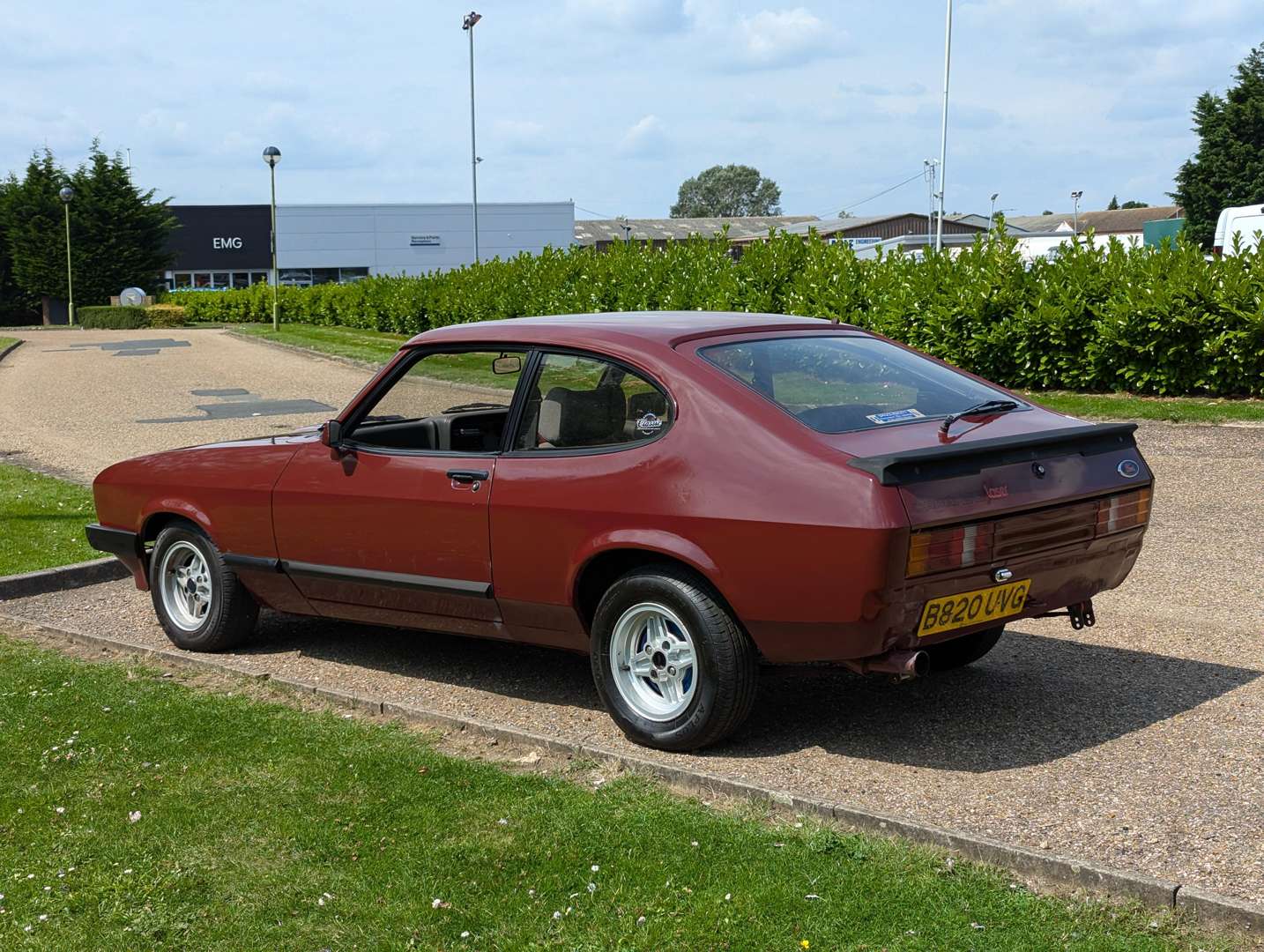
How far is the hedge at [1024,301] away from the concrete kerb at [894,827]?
11049mm

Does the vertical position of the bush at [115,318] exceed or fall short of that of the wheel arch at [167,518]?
it exceeds it

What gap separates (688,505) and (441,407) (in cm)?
188

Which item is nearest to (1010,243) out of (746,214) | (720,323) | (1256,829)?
(720,323)

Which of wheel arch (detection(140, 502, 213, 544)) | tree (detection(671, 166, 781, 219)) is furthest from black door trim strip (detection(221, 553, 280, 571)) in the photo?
tree (detection(671, 166, 781, 219))

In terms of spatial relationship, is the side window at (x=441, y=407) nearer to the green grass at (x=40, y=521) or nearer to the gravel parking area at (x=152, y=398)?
the gravel parking area at (x=152, y=398)

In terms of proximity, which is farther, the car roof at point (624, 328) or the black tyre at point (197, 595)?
the black tyre at point (197, 595)

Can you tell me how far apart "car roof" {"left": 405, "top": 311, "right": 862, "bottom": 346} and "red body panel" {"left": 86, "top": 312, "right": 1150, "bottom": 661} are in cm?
1

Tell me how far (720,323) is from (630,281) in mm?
16358

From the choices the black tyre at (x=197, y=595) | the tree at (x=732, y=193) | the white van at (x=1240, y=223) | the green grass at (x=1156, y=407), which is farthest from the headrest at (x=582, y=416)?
the tree at (x=732, y=193)

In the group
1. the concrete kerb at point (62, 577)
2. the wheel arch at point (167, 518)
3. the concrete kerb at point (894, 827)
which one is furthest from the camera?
the concrete kerb at point (62, 577)

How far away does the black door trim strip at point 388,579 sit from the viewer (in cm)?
553

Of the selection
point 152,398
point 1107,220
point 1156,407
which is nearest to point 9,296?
point 152,398

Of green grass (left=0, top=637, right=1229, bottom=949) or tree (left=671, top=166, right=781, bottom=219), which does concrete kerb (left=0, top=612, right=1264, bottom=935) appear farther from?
tree (left=671, top=166, right=781, bottom=219)

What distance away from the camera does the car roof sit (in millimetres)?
5324
